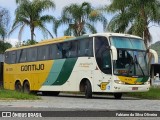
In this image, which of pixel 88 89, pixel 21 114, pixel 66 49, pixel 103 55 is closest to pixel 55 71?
pixel 66 49

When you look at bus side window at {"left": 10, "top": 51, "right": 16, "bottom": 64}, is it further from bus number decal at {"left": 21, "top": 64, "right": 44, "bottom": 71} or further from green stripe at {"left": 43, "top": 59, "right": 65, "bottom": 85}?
green stripe at {"left": 43, "top": 59, "right": 65, "bottom": 85}

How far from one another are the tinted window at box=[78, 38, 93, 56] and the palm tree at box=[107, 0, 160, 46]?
835cm

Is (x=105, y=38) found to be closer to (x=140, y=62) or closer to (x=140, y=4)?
(x=140, y=62)

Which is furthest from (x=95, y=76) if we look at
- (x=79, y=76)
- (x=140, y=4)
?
(x=140, y=4)

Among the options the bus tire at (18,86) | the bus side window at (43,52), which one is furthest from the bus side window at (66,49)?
the bus tire at (18,86)

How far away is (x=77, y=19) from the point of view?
41625mm

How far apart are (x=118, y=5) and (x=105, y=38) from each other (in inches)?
411

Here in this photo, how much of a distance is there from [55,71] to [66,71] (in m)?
1.30

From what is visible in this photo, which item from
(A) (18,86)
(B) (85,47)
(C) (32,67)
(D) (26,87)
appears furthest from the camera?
(A) (18,86)

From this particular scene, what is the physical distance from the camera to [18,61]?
30.8 meters

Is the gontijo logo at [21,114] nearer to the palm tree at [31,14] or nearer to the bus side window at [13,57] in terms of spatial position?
the bus side window at [13,57]

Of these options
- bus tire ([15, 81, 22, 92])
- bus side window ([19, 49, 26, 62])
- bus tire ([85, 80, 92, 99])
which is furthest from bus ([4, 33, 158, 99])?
bus tire ([15, 81, 22, 92])

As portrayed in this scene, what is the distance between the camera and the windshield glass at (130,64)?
22.0 m

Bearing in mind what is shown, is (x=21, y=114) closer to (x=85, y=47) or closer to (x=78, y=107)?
(x=78, y=107)
